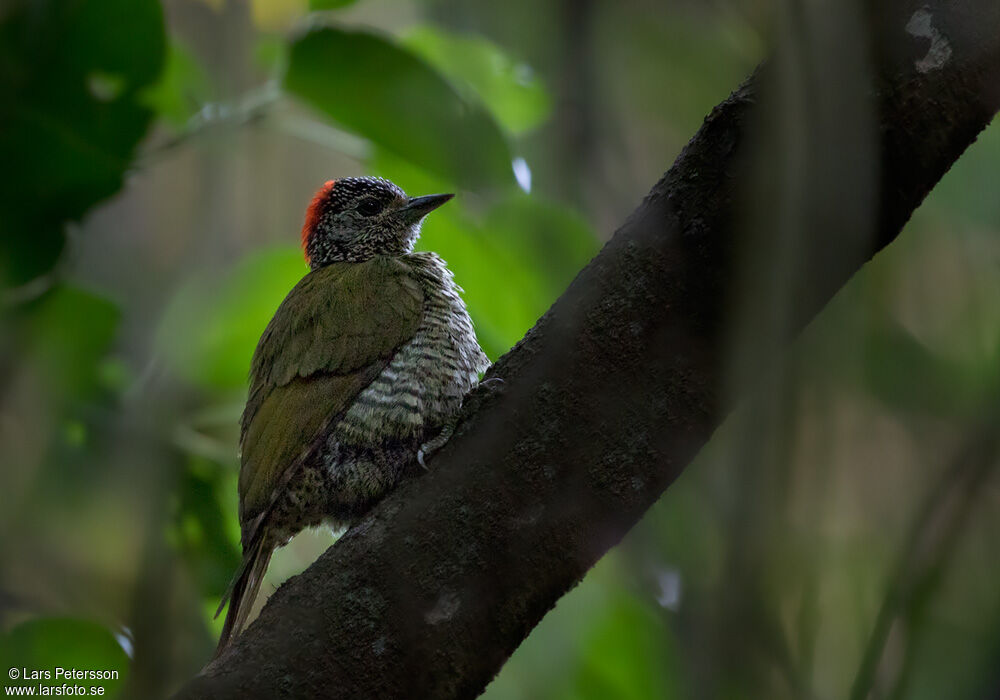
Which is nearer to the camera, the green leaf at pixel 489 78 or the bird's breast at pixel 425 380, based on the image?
the green leaf at pixel 489 78

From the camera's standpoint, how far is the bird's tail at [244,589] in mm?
2004

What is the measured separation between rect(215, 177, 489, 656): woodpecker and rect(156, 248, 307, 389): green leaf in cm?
8

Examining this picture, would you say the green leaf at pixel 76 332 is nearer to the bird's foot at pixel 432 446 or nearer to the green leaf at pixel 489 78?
the bird's foot at pixel 432 446

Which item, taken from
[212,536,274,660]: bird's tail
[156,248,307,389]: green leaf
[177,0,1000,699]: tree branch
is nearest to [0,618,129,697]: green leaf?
[177,0,1000,699]: tree branch

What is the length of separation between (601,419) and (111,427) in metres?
1.10

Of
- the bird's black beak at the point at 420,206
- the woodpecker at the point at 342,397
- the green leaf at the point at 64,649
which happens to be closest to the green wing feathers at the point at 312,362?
→ the woodpecker at the point at 342,397

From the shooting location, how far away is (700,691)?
67 cm

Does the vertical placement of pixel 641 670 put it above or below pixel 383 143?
below

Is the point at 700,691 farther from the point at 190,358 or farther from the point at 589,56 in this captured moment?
the point at 190,358

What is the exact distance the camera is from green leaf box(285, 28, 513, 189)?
2.01 metres

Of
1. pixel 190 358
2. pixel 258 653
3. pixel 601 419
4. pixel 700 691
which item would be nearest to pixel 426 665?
pixel 258 653

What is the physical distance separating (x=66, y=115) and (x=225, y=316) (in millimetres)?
533

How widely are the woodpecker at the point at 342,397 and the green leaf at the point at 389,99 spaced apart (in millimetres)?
537

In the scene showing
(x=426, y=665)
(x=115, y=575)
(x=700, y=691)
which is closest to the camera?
(x=700, y=691)
